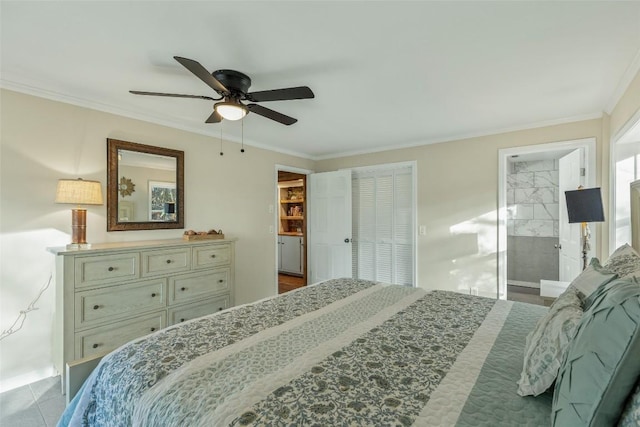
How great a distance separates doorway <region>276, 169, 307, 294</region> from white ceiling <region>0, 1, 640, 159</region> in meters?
3.39

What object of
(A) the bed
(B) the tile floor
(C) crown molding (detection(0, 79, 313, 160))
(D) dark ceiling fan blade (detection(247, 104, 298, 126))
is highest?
(C) crown molding (detection(0, 79, 313, 160))

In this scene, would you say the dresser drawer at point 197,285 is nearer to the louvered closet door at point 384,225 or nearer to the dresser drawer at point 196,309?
the dresser drawer at point 196,309

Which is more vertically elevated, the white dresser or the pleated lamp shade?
the pleated lamp shade

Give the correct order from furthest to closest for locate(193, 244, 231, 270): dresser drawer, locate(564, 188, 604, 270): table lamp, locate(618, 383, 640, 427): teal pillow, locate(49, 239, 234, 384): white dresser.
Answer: locate(193, 244, 231, 270): dresser drawer → locate(564, 188, 604, 270): table lamp → locate(49, 239, 234, 384): white dresser → locate(618, 383, 640, 427): teal pillow

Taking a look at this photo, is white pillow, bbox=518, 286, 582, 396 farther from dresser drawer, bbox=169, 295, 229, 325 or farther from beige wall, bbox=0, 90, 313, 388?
beige wall, bbox=0, 90, 313, 388

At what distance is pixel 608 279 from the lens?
3.82 ft

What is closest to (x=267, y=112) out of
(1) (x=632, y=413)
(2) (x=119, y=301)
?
(2) (x=119, y=301)

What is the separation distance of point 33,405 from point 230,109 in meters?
2.49

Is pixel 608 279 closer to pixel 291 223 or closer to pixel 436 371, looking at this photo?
pixel 436 371

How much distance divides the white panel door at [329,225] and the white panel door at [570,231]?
269cm

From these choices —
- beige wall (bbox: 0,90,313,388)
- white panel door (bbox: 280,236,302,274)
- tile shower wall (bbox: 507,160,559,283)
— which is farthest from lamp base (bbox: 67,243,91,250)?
tile shower wall (bbox: 507,160,559,283)

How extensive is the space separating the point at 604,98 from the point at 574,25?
1512mm

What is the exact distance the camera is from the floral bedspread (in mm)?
893

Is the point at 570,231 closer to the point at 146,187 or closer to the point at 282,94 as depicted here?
the point at 282,94
